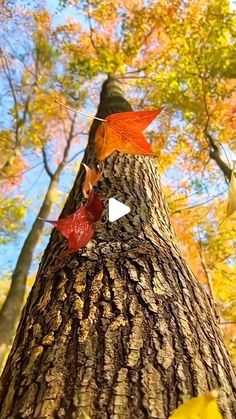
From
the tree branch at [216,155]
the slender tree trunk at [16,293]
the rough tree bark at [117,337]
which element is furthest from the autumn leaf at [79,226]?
the tree branch at [216,155]

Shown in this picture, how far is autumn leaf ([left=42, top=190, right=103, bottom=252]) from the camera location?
1524 mm

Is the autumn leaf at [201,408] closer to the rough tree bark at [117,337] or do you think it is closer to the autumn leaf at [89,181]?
the rough tree bark at [117,337]

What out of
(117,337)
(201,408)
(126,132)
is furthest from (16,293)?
(201,408)

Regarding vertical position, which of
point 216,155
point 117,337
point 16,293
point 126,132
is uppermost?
point 216,155

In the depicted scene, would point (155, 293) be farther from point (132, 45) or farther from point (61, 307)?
point (132, 45)

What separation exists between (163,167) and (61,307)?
21.5ft

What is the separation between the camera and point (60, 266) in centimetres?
151

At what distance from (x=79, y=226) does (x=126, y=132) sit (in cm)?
38

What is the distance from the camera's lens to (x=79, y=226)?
158 cm

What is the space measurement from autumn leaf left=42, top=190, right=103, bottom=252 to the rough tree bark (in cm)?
4

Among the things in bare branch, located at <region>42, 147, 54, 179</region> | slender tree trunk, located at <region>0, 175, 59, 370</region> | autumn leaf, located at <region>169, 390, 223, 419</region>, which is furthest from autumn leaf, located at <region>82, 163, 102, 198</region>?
bare branch, located at <region>42, 147, 54, 179</region>

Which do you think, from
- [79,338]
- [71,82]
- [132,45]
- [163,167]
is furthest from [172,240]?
[71,82]

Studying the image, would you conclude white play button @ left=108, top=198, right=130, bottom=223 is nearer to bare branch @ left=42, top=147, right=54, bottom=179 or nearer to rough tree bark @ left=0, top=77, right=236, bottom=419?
rough tree bark @ left=0, top=77, right=236, bottom=419

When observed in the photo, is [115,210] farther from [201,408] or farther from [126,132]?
[201,408]
